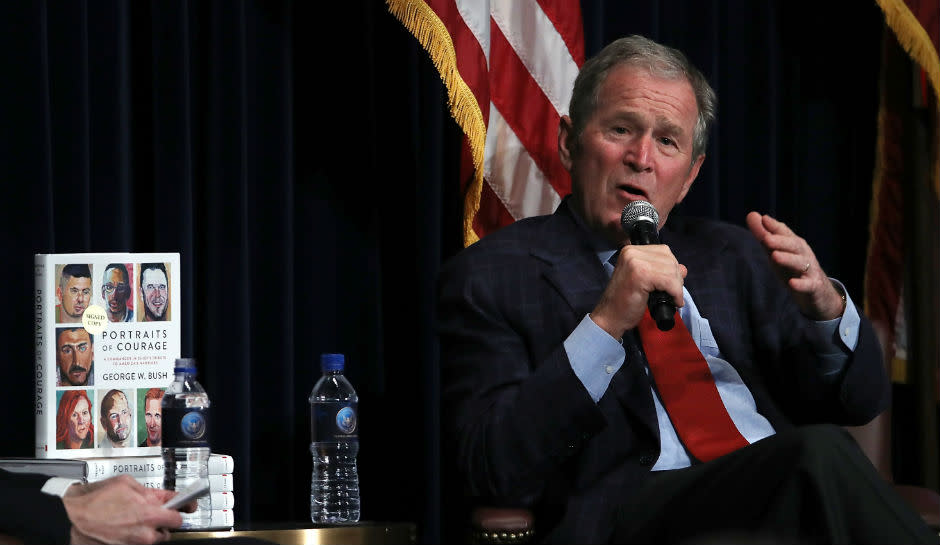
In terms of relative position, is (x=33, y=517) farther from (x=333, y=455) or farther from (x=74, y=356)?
(x=333, y=455)

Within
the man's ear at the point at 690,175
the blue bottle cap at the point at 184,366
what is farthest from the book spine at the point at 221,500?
the man's ear at the point at 690,175

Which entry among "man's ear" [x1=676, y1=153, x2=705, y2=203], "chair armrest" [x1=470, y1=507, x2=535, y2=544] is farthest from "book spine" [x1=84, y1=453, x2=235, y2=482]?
"man's ear" [x1=676, y1=153, x2=705, y2=203]

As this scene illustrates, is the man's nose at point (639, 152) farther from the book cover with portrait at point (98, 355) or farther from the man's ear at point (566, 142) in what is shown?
the book cover with portrait at point (98, 355)

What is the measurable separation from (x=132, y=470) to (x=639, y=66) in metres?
1.42

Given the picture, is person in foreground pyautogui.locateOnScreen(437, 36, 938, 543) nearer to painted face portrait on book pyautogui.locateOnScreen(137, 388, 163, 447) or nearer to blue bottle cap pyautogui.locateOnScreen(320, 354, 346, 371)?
blue bottle cap pyautogui.locateOnScreen(320, 354, 346, 371)

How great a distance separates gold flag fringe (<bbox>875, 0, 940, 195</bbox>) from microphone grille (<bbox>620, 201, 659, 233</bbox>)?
1533 mm

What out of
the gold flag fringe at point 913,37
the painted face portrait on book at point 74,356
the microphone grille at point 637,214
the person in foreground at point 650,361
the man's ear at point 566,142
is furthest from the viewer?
the gold flag fringe at point 913,37

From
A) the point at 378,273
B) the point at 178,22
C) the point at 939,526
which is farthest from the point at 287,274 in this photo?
the point at 939,526

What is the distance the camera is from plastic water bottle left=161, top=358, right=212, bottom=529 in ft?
8.08

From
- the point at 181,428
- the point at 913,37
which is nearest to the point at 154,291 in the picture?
the point at 181,428

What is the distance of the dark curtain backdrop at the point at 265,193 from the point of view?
2.81 metres

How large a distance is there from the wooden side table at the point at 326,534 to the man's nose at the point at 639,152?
0.95 meters

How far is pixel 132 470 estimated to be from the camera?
244 cm

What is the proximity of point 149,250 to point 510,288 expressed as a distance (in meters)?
1.03
